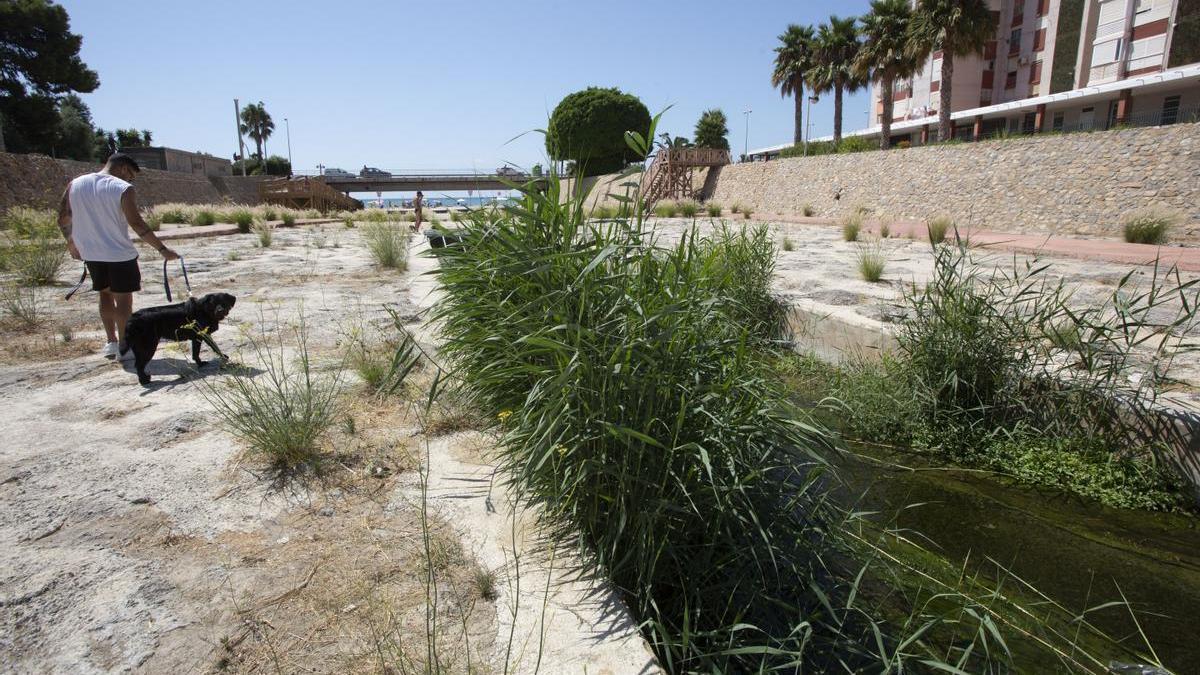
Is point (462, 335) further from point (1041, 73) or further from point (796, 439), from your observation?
point (1041, 73)

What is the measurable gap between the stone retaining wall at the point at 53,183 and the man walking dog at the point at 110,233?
1471 centimetres

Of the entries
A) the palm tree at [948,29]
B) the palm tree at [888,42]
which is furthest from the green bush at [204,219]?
the palm tree at [948,29]

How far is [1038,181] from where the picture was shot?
46.4 ft

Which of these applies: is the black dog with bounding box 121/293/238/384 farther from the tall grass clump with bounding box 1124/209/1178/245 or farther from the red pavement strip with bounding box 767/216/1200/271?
the tall grass clump with bounding box 1124/209/1178/245

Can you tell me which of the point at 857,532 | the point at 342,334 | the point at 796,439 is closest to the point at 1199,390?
the point at 857,532

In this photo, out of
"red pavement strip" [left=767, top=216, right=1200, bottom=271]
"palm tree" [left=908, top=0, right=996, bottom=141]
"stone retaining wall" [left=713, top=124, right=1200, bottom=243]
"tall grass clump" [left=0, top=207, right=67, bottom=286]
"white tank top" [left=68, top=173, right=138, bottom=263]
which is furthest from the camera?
"palm tree" [left=908, top=0, right=996, bottom=141]

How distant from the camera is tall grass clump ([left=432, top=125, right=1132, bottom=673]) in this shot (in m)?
1.70

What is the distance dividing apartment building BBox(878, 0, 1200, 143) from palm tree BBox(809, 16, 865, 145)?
4.07 m

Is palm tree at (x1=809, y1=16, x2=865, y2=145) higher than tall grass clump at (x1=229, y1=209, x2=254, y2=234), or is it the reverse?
palm tree at (x1=809, y1=16, x2=865, y2=145)

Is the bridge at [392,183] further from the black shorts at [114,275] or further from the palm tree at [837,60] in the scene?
the black shorts at [114,275]

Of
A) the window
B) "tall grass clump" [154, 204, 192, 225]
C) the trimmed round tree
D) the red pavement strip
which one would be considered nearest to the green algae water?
the red pavement strip

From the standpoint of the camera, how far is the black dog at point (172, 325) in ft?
11.3

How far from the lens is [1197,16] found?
2791 cm

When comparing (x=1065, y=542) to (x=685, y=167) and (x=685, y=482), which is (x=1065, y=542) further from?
(x=685, y=167)
